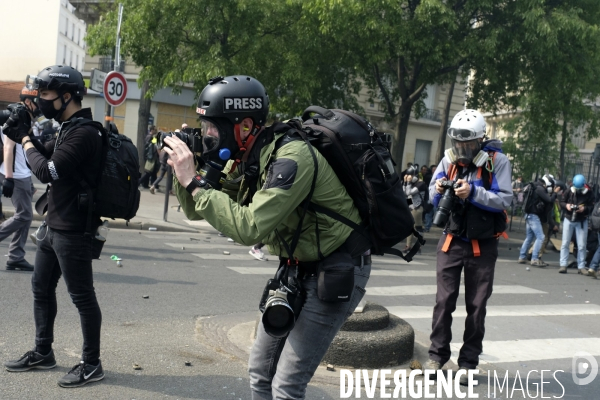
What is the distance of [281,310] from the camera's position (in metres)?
3.01

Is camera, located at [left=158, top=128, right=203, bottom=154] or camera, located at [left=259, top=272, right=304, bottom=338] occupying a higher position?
camera, located at [left=158, top=128, right=203, bottom=154]

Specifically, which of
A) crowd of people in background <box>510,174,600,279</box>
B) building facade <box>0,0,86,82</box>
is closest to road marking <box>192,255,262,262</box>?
crowd of people in background <box>510,174,600,279</box>

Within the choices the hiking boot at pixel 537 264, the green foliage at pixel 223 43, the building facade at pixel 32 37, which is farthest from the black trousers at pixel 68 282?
the building facade at pixel 32 37

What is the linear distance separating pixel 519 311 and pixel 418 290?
1452 millimetres

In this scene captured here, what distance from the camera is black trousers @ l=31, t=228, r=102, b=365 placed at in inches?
170

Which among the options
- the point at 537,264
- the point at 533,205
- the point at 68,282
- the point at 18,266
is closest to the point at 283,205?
the point at 68,282

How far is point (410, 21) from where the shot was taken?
610 inches

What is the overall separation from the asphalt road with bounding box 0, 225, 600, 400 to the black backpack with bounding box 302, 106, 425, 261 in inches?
75.9

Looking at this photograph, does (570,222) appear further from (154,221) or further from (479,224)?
(479,224)

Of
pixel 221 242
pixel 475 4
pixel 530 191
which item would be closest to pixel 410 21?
pixel 475 4

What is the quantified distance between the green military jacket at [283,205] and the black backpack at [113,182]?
145 centimetres

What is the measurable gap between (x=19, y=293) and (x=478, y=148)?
4442 millimetres

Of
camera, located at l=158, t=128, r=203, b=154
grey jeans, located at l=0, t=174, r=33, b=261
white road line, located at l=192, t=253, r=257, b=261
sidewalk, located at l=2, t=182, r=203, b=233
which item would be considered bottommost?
sidewalk, located at l=2, t=182, r=203, b=233

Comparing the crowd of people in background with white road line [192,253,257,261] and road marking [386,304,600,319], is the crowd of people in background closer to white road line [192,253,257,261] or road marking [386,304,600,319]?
road marking [386,304,600,319]
